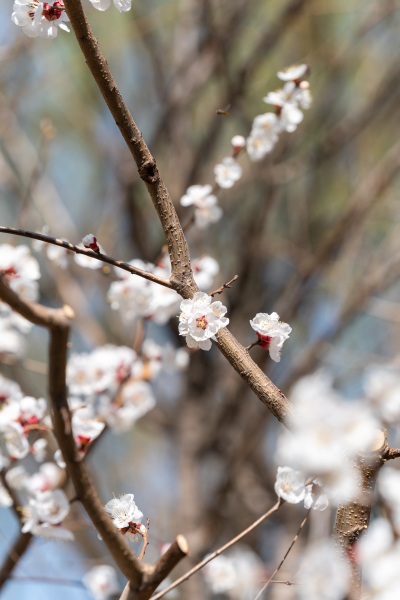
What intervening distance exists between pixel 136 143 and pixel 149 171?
44 millimetres

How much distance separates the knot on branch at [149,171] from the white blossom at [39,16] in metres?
0.26

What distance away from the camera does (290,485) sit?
651 millimetres

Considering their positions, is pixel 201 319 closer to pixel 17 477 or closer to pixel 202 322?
pixel 202 322

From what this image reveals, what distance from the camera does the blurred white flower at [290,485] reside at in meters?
0.63

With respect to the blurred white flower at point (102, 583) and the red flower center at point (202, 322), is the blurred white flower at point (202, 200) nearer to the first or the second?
the red flower center at point (202, 322)

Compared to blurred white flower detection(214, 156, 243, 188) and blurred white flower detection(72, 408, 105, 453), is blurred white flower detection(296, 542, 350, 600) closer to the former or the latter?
blurred white flower detection(72, 408, 105, 453)

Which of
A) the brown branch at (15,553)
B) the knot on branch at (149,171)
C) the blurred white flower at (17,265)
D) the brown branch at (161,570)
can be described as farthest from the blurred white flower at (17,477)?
the knot on branch at (149,171)

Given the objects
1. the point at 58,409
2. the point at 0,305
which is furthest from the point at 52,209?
the point at 58,409

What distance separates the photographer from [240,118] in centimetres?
238

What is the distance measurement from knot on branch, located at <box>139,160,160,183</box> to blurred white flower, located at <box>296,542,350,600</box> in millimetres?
603

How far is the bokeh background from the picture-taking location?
7.11 ft

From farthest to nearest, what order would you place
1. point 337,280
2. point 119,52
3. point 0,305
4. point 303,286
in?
point 119,52 → point 337,280 → point 303,286 → point 0,305

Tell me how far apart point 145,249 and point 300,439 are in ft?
7.17

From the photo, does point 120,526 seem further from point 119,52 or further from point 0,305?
point 119,52
